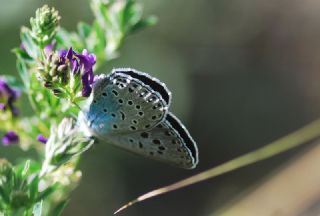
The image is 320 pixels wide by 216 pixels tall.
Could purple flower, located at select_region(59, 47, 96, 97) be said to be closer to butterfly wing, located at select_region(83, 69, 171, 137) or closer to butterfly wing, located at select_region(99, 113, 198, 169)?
butterfly wing, located at select_region(83, 69, 171, 137)

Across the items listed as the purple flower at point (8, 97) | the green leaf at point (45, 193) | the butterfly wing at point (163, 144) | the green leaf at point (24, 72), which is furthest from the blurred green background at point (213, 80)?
the green leaf at point (45, 193)

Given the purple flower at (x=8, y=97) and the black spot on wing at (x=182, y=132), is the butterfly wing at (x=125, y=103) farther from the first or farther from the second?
the purple flower at (x=8, y=97)

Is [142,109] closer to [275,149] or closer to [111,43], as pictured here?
[111,43]

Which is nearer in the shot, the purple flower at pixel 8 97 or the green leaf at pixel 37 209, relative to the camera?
the green leaf at pixel 37 209

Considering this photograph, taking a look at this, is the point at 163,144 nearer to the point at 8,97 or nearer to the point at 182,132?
the point at 182,132

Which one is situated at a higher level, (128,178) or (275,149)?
(128,178)

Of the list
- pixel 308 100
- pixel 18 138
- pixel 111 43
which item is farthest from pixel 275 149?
pixel 308 100
